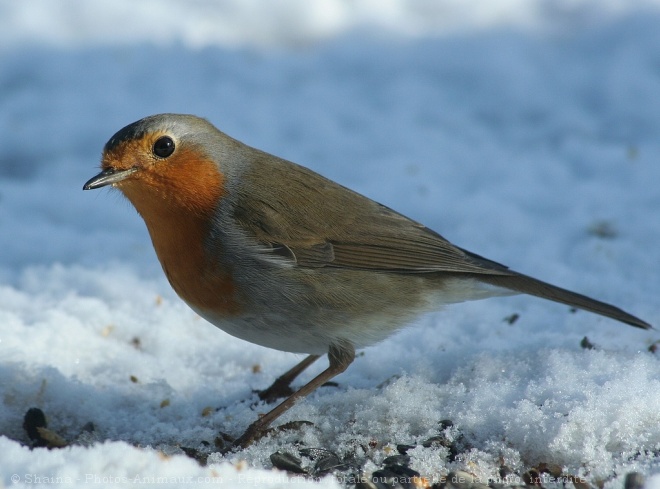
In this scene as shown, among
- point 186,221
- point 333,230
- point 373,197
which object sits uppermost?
point 373,197

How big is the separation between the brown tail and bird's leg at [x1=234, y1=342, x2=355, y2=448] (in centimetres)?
83

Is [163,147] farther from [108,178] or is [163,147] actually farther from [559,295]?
[559,295]

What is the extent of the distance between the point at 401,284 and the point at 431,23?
190 inches

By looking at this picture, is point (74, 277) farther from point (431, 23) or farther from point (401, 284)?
point (431, 23)

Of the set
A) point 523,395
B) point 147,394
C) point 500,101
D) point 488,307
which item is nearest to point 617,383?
point 523,395

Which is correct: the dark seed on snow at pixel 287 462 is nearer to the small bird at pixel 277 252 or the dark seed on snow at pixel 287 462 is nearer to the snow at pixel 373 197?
the snow at pixel 373 197

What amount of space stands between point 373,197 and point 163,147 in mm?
2831

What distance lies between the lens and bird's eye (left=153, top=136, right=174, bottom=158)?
12.8 feet

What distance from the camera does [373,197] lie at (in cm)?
655

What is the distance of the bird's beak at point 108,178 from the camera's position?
3.81 meters

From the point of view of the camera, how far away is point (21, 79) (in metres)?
7.74

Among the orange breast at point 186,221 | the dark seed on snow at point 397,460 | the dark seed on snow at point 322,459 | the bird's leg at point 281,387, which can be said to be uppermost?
the orange breast at point 186,221

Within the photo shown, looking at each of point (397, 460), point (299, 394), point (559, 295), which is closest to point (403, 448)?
point (397, 460)

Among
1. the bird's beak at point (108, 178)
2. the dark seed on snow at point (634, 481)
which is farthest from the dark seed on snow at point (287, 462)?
the bird's beak at point (108, 178)
